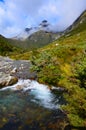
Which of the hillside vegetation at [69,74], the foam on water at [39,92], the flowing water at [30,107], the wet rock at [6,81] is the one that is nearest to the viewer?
the hillside vegetation at [69,74]

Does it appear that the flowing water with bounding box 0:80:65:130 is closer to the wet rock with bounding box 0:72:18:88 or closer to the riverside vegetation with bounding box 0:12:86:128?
the wet rock with bounding box 0:72:18:88

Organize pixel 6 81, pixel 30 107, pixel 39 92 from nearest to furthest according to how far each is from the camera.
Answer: pixel 30 107
pixel 39 92
pixel 6 81

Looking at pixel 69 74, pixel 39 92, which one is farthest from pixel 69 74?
pixel 39 92

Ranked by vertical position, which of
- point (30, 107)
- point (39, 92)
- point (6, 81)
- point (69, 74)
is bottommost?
point (30, 107)

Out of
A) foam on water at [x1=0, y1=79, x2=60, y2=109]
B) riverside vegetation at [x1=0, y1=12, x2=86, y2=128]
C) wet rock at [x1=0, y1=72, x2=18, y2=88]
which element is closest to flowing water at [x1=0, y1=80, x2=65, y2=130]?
foam on water at [x1=0, y1=79, x2=60, y2=109]

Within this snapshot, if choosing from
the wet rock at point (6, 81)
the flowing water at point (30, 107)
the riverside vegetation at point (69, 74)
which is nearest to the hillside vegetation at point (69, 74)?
the riverside vegetation at point (69, 74)

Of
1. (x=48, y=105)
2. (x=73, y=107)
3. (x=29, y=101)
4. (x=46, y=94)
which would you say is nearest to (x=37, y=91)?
(x=46, y=94)

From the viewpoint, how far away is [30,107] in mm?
36781

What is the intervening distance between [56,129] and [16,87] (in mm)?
22704

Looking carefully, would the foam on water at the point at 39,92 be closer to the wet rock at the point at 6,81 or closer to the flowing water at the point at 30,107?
the flowing water at the point at 30,107

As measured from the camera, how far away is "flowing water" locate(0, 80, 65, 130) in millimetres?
29859

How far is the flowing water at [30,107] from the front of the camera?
98.0 feet

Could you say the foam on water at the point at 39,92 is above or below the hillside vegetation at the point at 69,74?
below

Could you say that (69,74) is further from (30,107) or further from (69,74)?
(30,107)
